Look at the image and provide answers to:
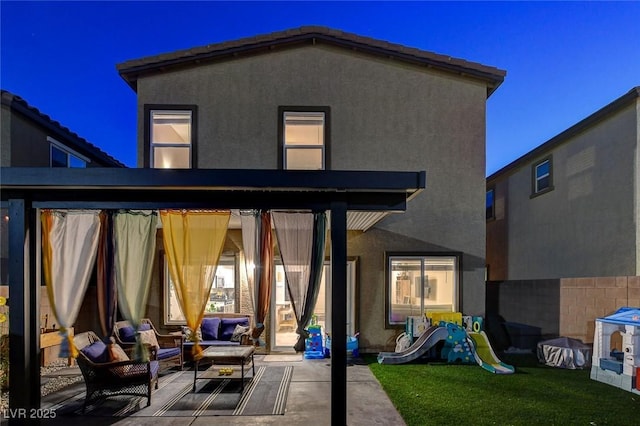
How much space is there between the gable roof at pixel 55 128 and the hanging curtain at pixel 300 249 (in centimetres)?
853

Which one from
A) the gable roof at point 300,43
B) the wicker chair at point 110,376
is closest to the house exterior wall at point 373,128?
the gable roof at point 300,43

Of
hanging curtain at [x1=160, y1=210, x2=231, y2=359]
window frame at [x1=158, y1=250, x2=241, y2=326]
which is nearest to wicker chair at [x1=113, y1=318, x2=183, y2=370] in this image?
window frame at [x1=158, y1=250, x2=241, y2=326]

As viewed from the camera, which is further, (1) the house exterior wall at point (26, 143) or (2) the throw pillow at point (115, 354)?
(1) the house exterior wall at point (26, 143)

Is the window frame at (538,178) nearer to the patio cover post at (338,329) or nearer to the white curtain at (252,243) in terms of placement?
the patio cover post at (338,329)

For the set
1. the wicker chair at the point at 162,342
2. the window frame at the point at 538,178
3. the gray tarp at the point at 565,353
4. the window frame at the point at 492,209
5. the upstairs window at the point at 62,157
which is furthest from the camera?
the window frame at the point at 492,209

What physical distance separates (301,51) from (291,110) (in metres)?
1.51

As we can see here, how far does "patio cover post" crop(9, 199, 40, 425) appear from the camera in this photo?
4578 mm

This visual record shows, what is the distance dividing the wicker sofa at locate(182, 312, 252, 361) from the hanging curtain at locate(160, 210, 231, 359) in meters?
2.87

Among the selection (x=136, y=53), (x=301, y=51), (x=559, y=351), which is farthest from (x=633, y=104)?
(x=136, y=53)

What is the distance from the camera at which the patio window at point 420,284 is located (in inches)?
356

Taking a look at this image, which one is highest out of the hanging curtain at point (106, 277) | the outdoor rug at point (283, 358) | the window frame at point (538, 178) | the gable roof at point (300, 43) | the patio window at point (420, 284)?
the gable roof at point (300, 43)

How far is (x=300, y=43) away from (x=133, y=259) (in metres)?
6.62

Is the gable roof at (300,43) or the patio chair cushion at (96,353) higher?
the gable roof at (300,43)

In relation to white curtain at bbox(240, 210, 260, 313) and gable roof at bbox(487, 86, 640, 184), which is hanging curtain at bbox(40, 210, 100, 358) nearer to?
white curtain at bbox(240, 210, 260, 313)
